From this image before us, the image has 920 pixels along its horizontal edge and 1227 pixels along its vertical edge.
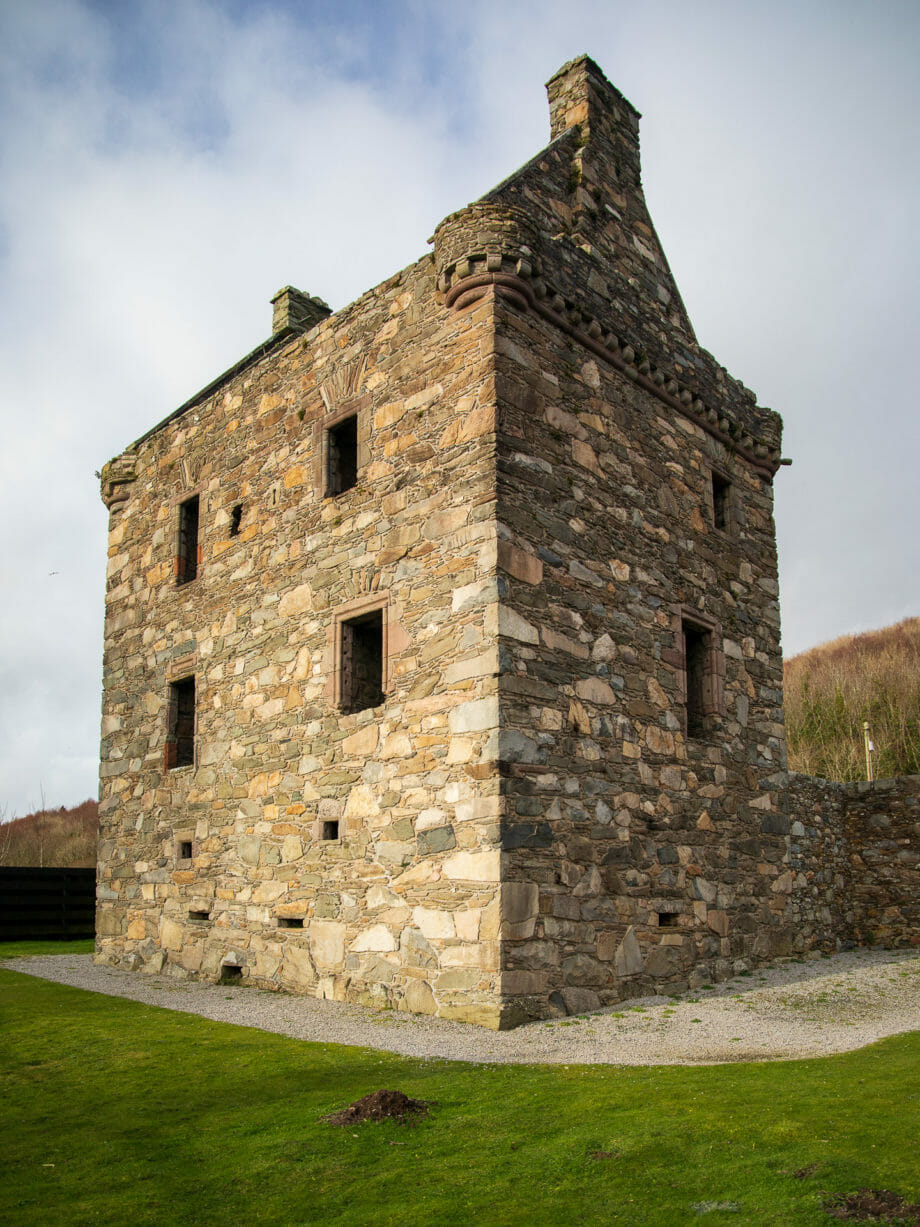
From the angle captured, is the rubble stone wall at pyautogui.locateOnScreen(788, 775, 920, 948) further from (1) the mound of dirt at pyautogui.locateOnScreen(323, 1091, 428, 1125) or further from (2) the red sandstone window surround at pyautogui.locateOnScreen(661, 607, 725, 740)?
(1) the mound of dirt at pyautogui.locateOnScreen(323, 1091, 428, 1125)

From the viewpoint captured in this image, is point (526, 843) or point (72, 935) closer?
point (526, 843)

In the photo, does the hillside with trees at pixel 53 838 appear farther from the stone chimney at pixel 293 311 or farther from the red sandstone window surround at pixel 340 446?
the red sandstone window surround at pixel 340 446

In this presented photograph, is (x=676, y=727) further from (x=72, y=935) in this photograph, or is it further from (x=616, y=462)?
(x=72, y=935)

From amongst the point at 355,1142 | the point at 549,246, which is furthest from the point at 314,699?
the point at 355,1142

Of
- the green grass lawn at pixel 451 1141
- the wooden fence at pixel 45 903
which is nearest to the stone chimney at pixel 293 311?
the wooden fence at pixel 45 903

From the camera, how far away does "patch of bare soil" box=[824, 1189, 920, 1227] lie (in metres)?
3.94

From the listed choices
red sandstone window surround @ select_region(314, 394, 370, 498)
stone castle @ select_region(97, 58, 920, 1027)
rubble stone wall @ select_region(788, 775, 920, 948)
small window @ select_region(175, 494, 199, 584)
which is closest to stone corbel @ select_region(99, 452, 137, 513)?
stone castle @ select_region(97, 58, 920, 1027)

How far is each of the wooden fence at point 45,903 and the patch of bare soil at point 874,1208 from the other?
50.7 feet

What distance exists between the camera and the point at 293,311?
54.3 ft

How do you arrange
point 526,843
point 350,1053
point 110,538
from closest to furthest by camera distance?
point 350,1053, point 526,843, point 110,538

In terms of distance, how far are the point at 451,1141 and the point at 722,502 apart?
9530mm

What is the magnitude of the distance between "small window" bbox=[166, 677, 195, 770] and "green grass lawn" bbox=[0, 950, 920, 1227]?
5.98m

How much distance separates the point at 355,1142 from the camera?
5.14 meters

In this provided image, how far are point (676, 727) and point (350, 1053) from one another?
5.07 metres
